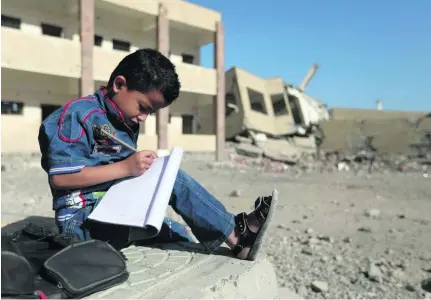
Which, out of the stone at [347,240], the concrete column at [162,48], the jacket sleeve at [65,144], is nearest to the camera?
the jacket sleeve at [65,144]

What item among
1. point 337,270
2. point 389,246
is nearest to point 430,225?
point 389,246

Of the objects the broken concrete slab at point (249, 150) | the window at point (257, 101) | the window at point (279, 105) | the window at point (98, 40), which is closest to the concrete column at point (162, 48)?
the window at point (98, 40)

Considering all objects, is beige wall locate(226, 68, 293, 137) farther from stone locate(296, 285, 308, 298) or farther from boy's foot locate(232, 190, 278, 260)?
boy's foot locate(232, 190, 278, 260)

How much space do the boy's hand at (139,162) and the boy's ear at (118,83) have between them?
1.09 feet

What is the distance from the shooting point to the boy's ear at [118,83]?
1.88 meters

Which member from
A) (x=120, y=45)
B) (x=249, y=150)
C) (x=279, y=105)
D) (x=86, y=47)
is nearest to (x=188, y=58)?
(x=120, y=45)

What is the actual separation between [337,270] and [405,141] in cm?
1589

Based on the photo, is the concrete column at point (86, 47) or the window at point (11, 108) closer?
the concrete column at point (86, 47)

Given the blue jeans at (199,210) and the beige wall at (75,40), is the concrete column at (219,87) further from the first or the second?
the blue jeans at (199,210)

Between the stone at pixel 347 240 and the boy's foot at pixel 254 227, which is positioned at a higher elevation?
the boy's foot at pixel 254 227

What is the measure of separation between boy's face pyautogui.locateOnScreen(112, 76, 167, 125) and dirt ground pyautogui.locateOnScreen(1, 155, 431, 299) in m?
Result: 1.89

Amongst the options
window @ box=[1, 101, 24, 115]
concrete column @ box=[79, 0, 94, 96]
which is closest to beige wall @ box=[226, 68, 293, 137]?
concrete column @ box=[79, 0, 94, 96]

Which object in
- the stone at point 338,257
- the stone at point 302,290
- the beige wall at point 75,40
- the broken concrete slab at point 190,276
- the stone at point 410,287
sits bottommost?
the stone at point 302,290

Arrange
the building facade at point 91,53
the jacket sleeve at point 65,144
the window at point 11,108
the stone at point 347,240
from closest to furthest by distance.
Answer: the jacket sleeve at point 65,144, the stone at point 347,240, the building facade at point 91,53, the window at point 11,108
